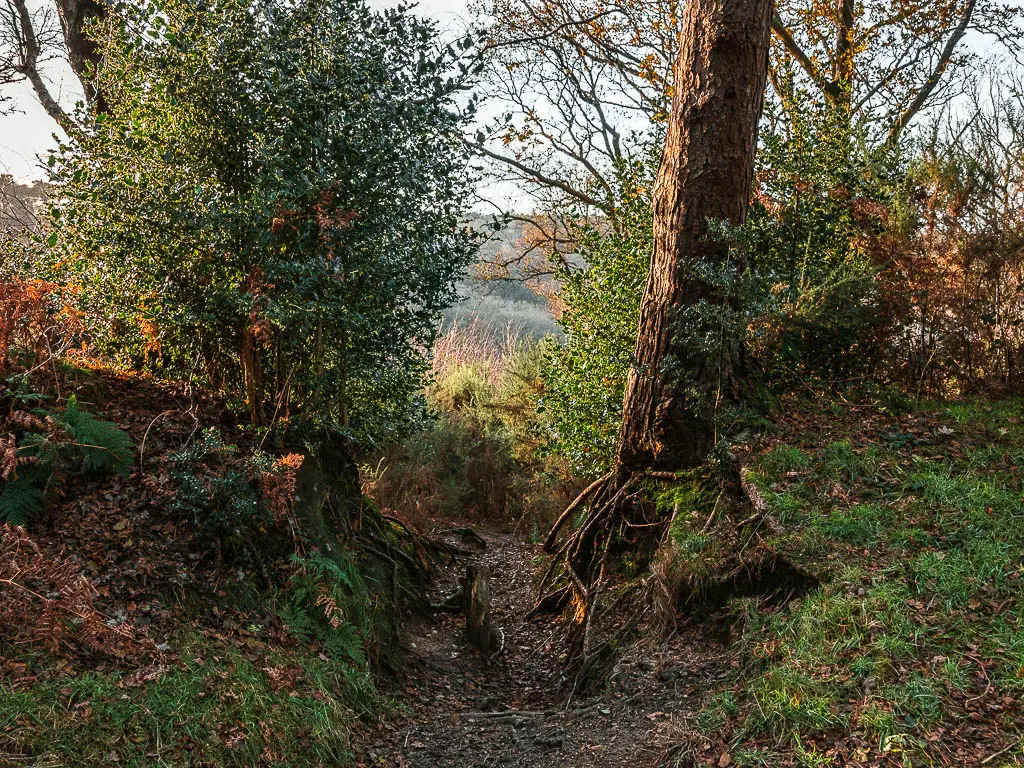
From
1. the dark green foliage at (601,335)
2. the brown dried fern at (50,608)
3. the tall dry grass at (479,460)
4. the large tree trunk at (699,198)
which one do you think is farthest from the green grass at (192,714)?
the tall dry grass at (479,460)

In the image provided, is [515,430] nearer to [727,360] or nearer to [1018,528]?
[727,360]

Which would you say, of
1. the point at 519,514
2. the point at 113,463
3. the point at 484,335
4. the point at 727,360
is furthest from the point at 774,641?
the point at 484,335

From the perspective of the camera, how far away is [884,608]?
3.73 metres

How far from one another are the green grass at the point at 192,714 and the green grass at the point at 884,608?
6.45 ft

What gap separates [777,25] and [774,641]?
9.08m

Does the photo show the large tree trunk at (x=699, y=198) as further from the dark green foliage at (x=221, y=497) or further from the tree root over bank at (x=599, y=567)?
the dark green foliage at (x=221, y=497)

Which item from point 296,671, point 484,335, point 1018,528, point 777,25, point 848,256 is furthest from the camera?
point 484,335

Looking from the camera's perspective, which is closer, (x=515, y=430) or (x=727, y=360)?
(x=727, y=360)

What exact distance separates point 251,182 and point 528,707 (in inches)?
153

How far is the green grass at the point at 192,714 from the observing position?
2.83 m

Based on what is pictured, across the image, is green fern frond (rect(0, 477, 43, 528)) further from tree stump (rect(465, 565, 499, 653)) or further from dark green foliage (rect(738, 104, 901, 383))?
dark green foliage (rect(738, 104, 901, 383))

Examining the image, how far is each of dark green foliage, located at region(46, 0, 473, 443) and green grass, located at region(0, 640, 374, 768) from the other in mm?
1892

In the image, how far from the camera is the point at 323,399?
5.36m

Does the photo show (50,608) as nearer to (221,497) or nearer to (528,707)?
(221,497)
